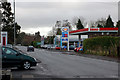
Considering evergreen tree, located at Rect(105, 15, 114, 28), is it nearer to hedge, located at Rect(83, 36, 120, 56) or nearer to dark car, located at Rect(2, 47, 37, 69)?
hedge, located at Rect(83, 36, 120, 56)

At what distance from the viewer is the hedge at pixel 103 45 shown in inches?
1240

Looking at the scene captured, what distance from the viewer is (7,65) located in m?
14.8

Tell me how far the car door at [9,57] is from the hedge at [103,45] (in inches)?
696

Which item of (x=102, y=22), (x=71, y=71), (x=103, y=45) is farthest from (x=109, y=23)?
(x=71, y=71)

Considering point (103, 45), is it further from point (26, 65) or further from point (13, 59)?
point (13, 59)

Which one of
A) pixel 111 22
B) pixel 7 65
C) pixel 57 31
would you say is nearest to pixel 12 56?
pixel 7 65

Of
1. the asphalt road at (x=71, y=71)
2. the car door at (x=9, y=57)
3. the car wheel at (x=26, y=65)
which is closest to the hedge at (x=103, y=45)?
the asphalt road at (x=71, y=71)

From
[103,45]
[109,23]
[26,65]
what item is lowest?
[26,65]

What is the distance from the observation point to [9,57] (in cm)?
1483

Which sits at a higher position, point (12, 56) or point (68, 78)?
point (12, 56)

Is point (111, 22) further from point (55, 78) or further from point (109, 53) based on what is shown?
point (55, 78)

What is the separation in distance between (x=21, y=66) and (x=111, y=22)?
318 ft

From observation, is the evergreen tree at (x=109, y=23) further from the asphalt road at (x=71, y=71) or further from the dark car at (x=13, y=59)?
the dark car at (x=13, y=59)

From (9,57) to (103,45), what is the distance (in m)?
22.6
